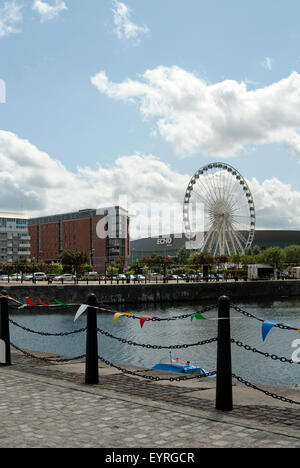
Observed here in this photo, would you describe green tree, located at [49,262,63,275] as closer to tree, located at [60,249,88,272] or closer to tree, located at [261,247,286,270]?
tree, located at [60,249,88,272]

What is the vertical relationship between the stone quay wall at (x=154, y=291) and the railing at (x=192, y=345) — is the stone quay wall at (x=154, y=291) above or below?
below

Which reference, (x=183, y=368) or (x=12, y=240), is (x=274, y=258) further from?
(x=183, y=368)

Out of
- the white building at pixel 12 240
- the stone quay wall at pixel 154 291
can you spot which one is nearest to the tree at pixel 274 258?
the stone quay wall at pixel 154 291

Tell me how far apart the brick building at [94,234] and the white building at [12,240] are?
56.3 feet

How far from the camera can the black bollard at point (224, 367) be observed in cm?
692

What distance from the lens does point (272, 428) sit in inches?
233

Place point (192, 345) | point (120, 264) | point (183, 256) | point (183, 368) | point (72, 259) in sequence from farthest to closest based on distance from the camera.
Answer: point (183, 256) < point (120, 264) < point (72, 259) < point (183, 368) < point (192, 345)

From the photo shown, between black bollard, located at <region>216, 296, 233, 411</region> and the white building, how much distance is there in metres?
145

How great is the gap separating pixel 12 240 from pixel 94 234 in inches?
1215

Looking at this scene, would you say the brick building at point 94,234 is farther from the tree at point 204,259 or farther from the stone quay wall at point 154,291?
the stone quay wall at point 154,291

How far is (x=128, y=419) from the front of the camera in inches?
254

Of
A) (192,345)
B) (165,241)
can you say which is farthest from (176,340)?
(165,241)

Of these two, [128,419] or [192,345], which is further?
[192,345]

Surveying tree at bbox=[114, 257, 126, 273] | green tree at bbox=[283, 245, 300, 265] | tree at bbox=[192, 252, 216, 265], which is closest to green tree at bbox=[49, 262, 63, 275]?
tree at bbox=[114, 257, 126, 273]
